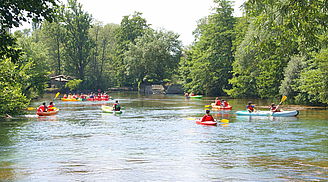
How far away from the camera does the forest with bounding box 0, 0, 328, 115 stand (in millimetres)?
14461

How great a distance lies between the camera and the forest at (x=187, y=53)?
14461mm

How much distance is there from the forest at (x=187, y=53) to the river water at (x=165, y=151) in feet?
11.5

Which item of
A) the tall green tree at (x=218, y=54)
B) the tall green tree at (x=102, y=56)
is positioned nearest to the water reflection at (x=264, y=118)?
the tall green tree at (x=218, y=54)

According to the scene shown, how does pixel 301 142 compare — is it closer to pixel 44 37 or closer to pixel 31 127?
pixel 31 127

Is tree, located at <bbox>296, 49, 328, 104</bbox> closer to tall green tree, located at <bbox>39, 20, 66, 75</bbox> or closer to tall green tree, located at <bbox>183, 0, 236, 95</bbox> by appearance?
tall green tree, located at <bbox>183, 0, 236, 95</bbox>

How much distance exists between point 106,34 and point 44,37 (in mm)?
14709

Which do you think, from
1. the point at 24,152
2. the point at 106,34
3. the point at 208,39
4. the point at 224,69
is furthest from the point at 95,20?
the point at 24,152

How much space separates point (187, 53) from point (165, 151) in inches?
2627

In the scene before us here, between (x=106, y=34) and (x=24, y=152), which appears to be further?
(x=106, y=34)

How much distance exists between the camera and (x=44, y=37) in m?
95.1

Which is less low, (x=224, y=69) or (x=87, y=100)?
(x=224, y=69)

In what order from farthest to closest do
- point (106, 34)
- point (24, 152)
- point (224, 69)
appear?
1. point (106, 34)
2. point (224, 69)
3. point (24, 152)

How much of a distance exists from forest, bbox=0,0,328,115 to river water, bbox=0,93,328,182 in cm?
352

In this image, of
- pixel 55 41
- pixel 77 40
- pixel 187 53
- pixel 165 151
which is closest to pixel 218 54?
pixel 187 53
